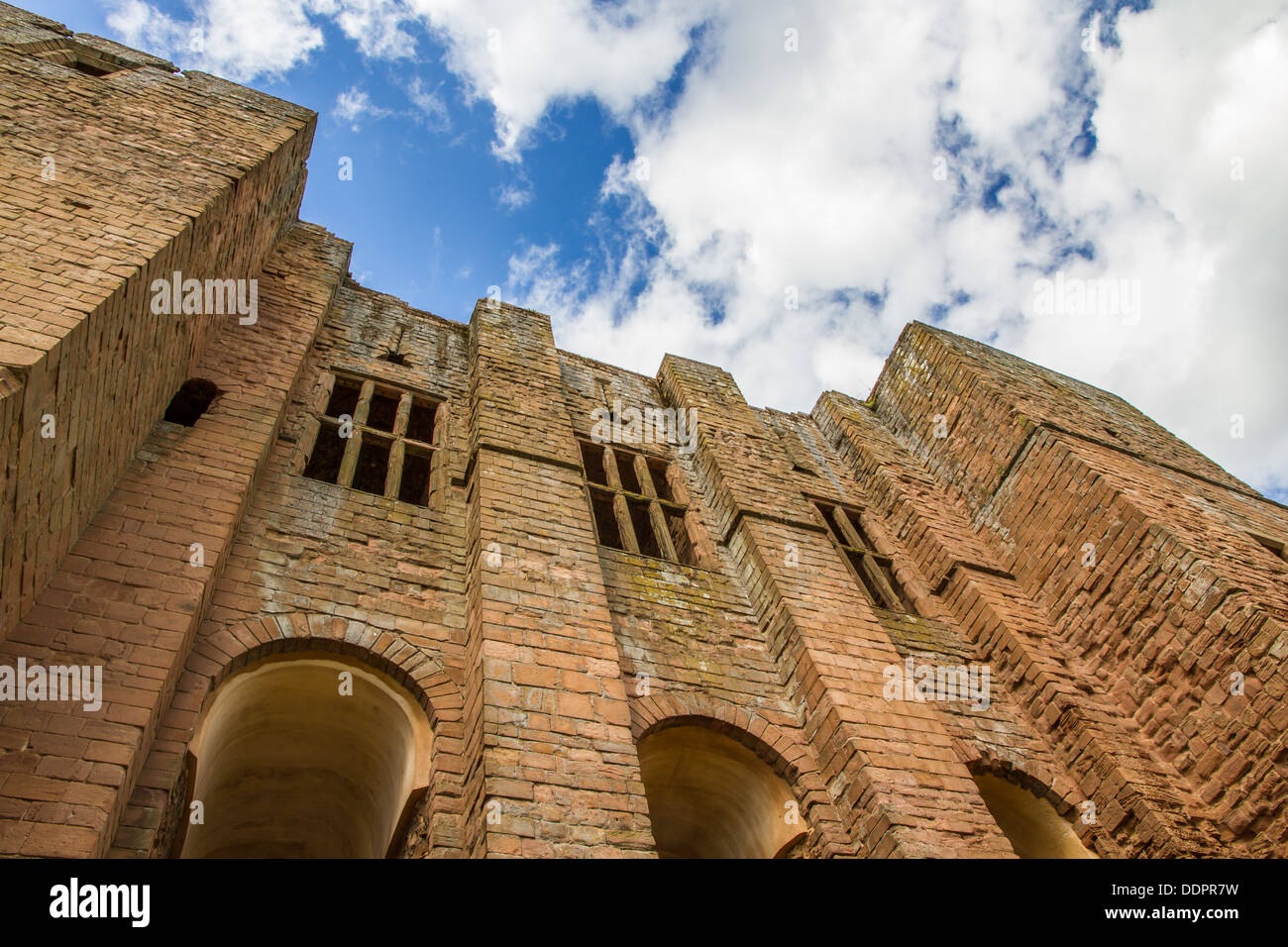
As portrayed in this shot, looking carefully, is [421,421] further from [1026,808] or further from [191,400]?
[1026,808]

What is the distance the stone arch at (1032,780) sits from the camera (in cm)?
670

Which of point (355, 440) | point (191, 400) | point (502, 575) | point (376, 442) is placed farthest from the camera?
point (376, 442)

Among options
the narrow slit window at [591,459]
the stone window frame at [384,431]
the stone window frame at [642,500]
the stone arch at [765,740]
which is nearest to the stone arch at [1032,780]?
the stone arch at [765,740]

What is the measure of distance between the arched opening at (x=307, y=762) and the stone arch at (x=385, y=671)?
92 millimetres

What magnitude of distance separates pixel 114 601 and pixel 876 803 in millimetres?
4881

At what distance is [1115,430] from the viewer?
1095 centimetres

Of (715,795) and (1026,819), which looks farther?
(1026,819)

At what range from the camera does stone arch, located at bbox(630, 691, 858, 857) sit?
17.8 ft

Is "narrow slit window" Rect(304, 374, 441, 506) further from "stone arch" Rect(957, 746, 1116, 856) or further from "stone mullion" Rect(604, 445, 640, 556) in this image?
"stone arch" Rect(957, 746, 1116, 856)

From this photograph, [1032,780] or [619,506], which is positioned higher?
[619,506]

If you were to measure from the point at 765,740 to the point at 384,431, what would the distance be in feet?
16.9

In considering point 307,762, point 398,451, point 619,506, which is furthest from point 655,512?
point 307,762

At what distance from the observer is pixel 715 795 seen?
6.35 metres
